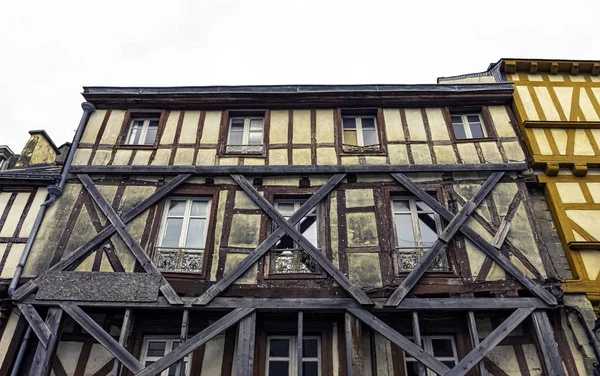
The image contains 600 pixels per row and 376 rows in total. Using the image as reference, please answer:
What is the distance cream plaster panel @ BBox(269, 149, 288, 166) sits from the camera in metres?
8.63

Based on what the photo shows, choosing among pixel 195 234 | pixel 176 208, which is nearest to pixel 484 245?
pixel 195 234

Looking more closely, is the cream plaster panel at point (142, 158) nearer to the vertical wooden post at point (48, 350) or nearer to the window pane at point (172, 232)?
the window pane at point (172, 232)

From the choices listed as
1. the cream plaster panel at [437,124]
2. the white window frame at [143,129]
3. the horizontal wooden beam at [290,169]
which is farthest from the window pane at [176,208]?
the cream plaster panel at [437,124]

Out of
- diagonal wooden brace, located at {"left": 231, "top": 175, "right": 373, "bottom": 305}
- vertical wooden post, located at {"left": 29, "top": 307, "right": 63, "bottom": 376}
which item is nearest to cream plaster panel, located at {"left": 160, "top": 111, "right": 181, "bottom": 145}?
diagonal wooden brace, located at {"left": 231, "top": 175, "right": 373, "bottom": 305}

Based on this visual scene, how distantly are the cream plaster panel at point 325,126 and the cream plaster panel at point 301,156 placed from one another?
442 millimetres

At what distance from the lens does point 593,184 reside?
8.38 meters

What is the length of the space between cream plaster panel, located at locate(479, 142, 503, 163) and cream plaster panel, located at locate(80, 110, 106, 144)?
8.31 meters

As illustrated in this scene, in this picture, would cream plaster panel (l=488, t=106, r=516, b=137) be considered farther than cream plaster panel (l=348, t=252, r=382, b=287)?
Yes

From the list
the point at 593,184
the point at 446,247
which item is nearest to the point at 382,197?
the point at 446,247

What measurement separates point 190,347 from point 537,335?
545cm

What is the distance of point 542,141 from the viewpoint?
29.1 feet

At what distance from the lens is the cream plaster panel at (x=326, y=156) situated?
28.3 feet

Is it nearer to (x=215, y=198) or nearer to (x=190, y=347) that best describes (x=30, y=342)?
(x=190, y=347)

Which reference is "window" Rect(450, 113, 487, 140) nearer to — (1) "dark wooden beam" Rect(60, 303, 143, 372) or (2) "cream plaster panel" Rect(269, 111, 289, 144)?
(2) "cream plaster panel" Rect(269, 111, 289, 144)
